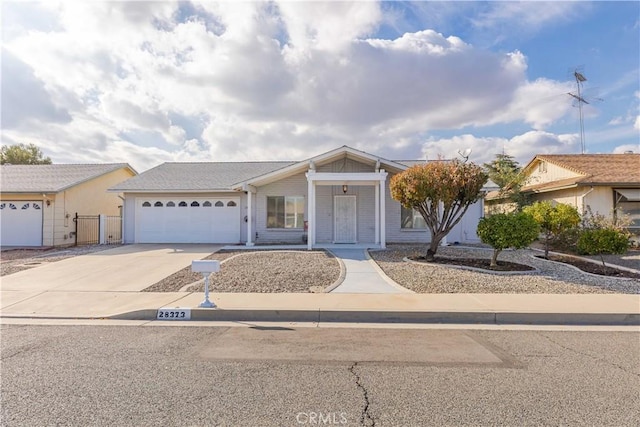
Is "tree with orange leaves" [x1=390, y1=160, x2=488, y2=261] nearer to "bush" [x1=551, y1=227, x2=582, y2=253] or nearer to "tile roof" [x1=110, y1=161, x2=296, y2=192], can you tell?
"bush" [x1=551, y1=227, x2=582, y2=253]

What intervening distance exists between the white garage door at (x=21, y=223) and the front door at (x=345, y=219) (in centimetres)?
1470

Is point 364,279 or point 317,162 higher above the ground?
point 317,162

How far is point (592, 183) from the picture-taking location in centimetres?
1653

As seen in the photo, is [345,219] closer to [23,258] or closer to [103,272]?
[103,272]

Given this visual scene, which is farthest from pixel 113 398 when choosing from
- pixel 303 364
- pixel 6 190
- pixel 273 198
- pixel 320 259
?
pixel 6 190

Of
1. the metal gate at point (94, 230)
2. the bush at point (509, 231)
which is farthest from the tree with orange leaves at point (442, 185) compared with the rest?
the metal gate at point (94, 230)

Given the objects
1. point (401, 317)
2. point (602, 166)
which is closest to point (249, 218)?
point (401, 317)

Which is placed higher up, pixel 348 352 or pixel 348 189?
pixel 348 189

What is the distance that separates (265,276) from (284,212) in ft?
27.7

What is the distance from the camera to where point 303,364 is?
445cm

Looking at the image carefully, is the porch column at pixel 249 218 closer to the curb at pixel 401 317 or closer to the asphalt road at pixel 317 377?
the curb at pixel 401 317

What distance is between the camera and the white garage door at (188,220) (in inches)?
714

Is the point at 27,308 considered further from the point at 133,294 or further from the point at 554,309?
the point at 554,309

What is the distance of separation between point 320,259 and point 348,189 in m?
5.98
